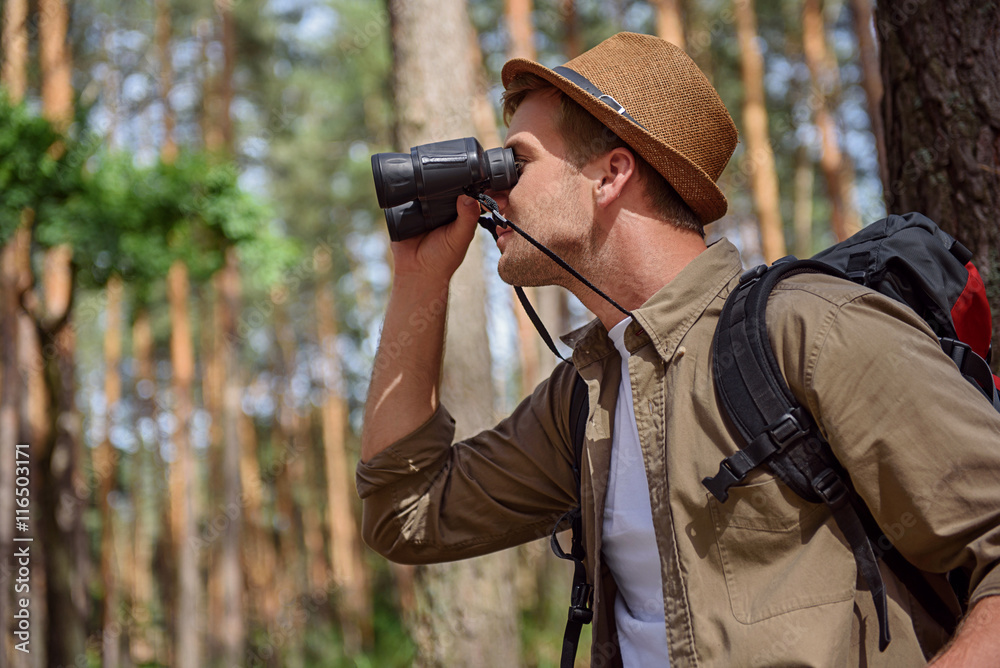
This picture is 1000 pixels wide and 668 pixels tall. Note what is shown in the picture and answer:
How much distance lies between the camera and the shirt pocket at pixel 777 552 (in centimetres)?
141

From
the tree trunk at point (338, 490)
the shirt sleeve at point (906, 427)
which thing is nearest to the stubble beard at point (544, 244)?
the shirt sleeve at point (906, 427)

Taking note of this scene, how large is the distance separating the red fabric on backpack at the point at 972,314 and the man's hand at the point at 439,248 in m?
1.12

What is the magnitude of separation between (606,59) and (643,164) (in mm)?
263

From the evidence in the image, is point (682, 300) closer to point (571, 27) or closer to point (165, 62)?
point (571, 27)

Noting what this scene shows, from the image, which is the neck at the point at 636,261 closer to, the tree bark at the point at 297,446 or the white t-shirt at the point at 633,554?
the white t-shirt at the point at 633,554

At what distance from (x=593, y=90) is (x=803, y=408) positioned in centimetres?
88

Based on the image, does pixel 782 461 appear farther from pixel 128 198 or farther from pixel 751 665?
pixel 128 198

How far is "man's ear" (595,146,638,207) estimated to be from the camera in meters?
1.92

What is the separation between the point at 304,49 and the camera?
1972 cm

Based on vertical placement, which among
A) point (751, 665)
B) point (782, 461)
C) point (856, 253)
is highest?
point (856, 253)

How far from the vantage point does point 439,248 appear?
85.5 inches

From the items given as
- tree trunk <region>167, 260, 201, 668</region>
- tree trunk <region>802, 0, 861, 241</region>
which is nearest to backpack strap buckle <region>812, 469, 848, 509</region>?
tree trunk <region>802, 0, 861, 241</region>

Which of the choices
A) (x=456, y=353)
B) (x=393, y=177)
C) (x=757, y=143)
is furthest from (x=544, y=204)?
(x=757, y=143)

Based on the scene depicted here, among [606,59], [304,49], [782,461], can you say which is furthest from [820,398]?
[304,49]
